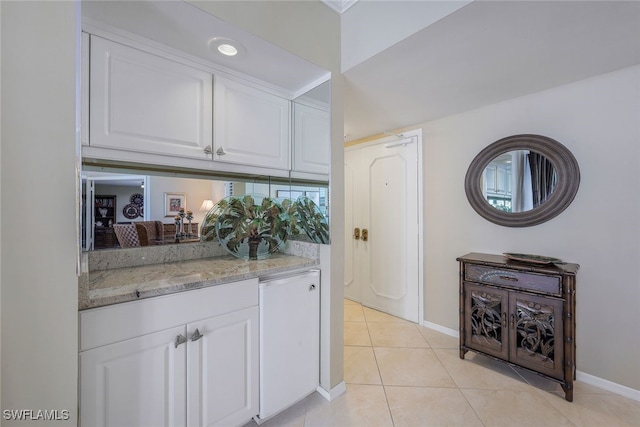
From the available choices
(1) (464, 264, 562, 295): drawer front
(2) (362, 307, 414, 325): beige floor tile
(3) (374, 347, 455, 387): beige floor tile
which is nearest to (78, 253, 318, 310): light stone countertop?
(3) (374, 347, 455, 387): beige floor tile

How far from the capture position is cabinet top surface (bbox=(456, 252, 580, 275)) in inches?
66.1

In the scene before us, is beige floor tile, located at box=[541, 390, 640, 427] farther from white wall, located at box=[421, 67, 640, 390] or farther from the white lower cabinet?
the white lower cabinet

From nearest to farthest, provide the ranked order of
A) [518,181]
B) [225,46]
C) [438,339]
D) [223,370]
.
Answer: [223,370] < [225,46] < [518,181] < [438,339]

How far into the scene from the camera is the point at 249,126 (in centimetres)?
168

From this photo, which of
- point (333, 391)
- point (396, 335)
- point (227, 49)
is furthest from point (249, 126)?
point (396, 335)

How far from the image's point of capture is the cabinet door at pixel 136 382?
961 millimetres

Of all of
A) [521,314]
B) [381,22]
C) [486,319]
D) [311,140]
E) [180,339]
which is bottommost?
[486,319]

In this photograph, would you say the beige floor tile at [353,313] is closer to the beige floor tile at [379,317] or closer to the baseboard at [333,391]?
the beige floor tile at [379,317]

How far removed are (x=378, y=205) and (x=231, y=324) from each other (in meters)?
2.32

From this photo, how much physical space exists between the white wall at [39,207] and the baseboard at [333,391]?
1.31 metres

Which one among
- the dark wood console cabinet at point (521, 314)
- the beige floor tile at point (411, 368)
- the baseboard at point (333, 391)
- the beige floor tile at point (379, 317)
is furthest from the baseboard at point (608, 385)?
the baseboard at point (333, 391)

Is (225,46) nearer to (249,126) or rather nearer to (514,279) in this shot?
(249,126)

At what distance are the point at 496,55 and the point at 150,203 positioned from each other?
7.55ft

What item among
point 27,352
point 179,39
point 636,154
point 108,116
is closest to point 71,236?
point 27,352
